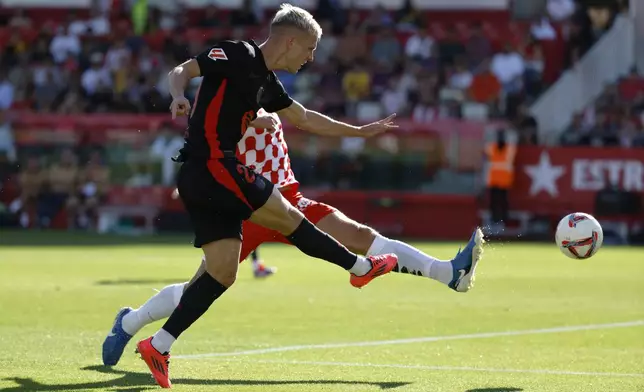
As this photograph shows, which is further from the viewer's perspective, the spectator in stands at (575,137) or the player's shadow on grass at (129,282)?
the spectator in stands at (575,137)

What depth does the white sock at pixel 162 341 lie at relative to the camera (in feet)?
24.4

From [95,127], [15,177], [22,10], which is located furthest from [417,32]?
[22,10]

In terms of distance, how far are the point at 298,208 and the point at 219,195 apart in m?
1.74

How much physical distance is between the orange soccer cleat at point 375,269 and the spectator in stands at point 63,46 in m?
24.3

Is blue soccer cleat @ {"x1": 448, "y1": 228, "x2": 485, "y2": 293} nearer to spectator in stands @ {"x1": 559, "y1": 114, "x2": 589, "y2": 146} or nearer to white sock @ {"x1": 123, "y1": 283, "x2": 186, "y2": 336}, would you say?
white sock @ {"x1": 123, "y1": 283, "x2": 186, "y2": 336}

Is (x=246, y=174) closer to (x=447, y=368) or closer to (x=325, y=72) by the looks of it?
(x=447, y=368)

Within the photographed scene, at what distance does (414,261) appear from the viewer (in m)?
8.69

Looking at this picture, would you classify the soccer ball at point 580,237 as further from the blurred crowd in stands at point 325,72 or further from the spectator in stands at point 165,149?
the spectator in stands at point 165,149

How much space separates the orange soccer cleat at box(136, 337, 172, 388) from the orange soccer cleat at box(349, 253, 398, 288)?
1.29 m

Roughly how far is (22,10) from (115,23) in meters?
3.86

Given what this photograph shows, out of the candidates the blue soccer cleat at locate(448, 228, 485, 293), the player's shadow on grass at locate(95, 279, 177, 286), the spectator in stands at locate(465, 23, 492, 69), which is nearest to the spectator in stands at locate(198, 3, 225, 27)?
the spectator in stands at locate(465, 23, 492, 69)

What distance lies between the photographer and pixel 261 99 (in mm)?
8086

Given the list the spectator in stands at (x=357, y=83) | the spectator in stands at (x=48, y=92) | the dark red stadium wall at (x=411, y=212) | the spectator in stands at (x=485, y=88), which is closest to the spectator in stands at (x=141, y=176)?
the dark red stadium wall at (x=411, y=212)

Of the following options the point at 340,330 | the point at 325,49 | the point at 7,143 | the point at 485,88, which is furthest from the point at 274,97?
the point at 325,49
